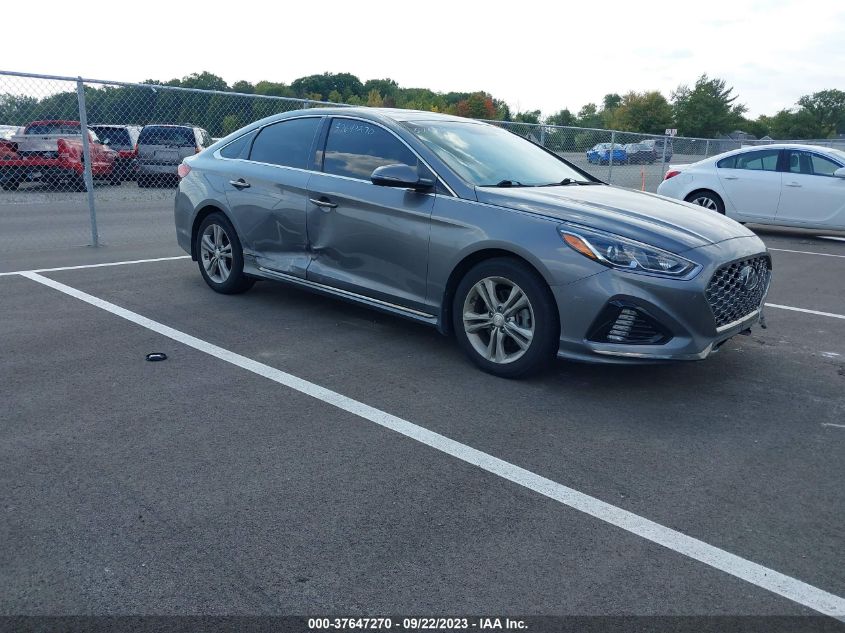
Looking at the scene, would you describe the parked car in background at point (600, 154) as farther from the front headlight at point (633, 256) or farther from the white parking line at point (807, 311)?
the front headlight at point (633, 256)

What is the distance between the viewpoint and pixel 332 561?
282 centimetres

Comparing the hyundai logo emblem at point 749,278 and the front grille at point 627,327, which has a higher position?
the hyundai logo emblem at point 749,278

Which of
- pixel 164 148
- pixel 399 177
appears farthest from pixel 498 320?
pixel 164 148

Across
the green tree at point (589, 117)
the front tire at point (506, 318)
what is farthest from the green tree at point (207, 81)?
the front tire at point (506, 318)

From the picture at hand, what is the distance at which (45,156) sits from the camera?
1046cm

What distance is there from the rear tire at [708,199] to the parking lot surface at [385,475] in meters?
7.53

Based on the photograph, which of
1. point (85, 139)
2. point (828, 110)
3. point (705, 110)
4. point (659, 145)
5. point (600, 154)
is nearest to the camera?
point (85, 139)

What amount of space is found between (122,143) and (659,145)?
13.1 meters

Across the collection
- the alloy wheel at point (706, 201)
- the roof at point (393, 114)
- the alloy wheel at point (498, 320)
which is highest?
the roof at point (393, 114)

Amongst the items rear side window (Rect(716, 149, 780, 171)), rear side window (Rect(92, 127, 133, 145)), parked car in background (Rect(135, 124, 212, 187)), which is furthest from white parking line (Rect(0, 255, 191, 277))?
rear side window (Rect(716, 149, 780, 171))

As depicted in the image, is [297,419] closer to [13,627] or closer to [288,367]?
[288,367]

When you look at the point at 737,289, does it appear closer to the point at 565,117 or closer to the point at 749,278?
the point at 749,278

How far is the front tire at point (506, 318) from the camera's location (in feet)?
15.1

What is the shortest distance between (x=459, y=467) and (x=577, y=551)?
825 millimetres
